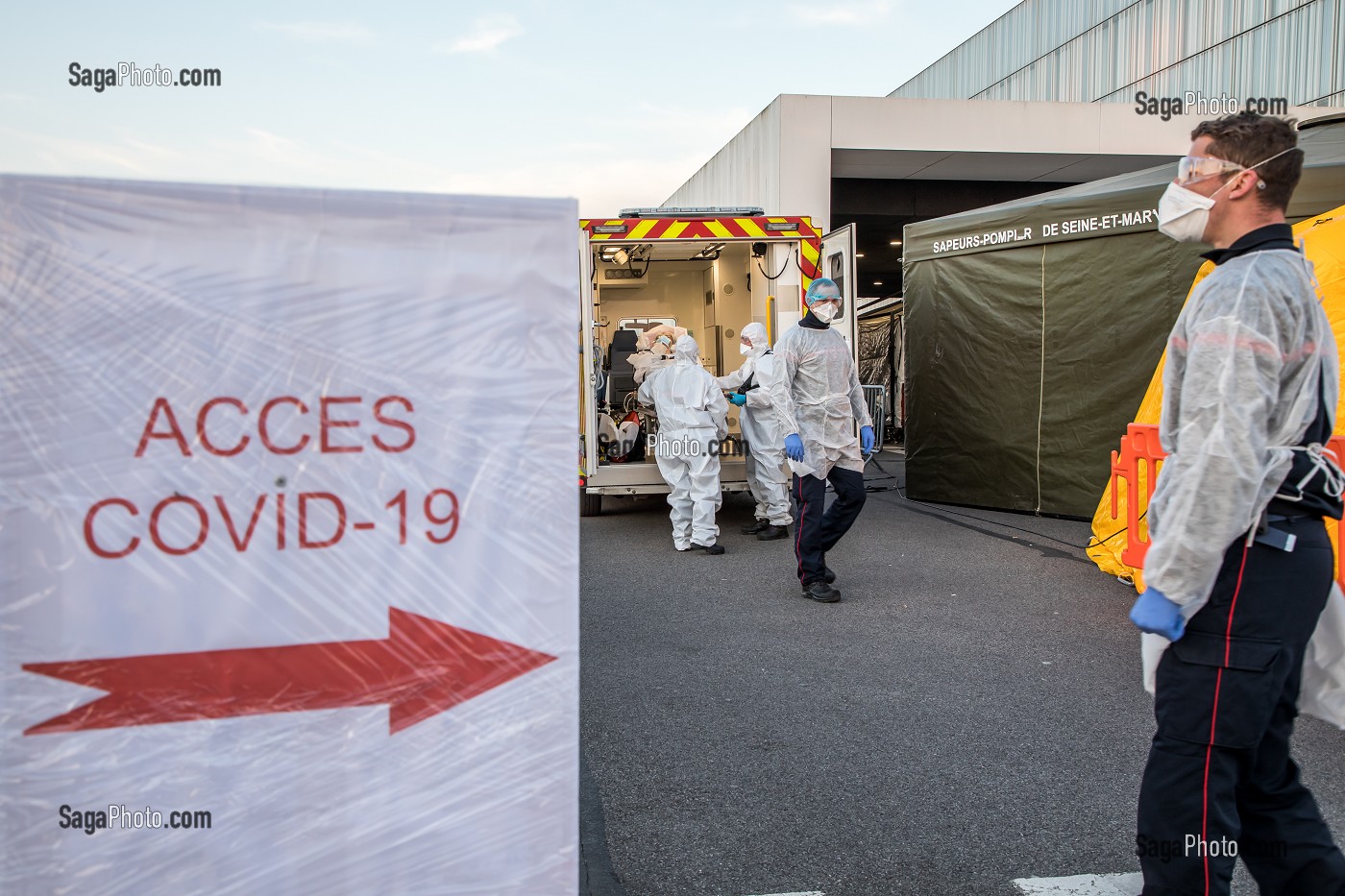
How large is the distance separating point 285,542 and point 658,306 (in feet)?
35.0

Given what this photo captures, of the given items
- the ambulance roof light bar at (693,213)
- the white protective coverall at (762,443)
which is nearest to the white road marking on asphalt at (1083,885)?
the white protective coverall at (762,443)

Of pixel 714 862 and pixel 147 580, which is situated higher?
pixel 147 580

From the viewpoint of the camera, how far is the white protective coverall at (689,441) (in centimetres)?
814

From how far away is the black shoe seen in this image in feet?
20.4

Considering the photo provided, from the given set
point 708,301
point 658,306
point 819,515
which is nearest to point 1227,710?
point 819,515

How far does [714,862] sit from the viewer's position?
116 inches

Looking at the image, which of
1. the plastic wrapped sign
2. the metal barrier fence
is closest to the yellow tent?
the plastic wrapped sign

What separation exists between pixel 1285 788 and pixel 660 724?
7.72 feet

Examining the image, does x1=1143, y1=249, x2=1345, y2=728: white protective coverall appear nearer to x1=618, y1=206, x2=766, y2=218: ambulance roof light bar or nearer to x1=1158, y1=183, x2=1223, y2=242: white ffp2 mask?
x1=1158, y1=183, x2=1223, y2=242: white ffp2 mask

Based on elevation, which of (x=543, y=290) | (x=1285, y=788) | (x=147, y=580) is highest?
(x=543, y=290)

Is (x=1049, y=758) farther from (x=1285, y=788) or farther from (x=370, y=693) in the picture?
(x=370, y=693)

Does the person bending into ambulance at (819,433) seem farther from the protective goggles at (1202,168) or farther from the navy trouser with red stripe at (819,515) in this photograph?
Answer: the protective goggles at (1202,168)

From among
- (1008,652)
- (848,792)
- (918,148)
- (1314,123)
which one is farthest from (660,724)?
(918,148)

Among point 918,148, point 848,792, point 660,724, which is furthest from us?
point 918,148
